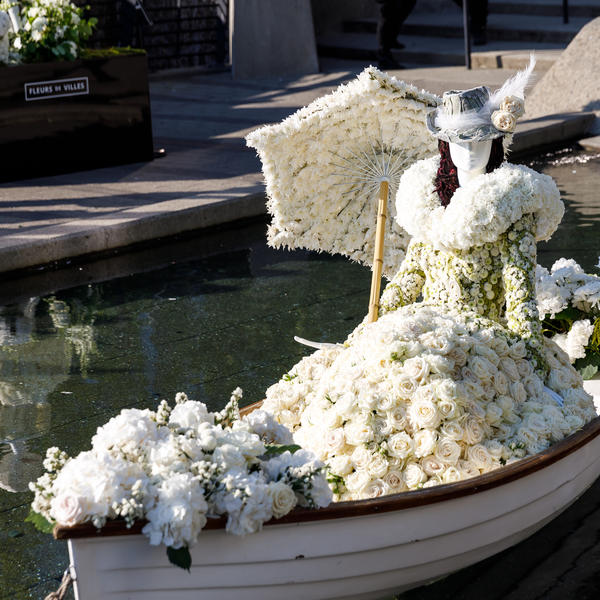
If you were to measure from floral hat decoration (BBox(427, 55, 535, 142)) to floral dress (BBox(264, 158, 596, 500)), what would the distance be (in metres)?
0.19

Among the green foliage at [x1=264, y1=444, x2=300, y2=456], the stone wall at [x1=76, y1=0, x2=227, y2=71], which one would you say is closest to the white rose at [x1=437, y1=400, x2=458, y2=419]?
the green foliage at [x1=264, y1=444, x2=300, y2=456]

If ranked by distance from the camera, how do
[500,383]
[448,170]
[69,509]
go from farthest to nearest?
[448,170]
[500,383]
[69,509]

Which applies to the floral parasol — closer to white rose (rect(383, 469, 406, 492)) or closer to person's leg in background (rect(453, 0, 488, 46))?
white rose (rect(383, 469, 406, 492))

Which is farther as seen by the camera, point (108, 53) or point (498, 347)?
point (108, 53)

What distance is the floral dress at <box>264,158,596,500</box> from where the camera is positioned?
14.2ft

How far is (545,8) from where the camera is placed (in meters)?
19.3

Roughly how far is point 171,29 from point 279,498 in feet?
55.2

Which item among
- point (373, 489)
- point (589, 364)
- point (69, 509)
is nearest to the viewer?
point (69, 509)

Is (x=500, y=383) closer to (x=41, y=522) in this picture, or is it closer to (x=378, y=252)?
(x=378, y=252)

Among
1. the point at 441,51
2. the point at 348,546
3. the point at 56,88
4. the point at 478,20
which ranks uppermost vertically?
the point at 478,20

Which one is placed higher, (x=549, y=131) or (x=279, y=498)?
(x=549, y=131)

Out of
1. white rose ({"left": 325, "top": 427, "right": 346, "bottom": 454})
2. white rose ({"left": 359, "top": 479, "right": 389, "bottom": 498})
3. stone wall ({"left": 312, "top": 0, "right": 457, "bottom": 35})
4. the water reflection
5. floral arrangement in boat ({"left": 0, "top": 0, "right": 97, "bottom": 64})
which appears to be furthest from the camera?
stone wall ({"left": 312, "top": 0, "right": 457, "bottom": 35})

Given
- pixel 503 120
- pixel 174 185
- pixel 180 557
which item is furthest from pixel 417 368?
pixel 174 185

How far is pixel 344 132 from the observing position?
541cm
